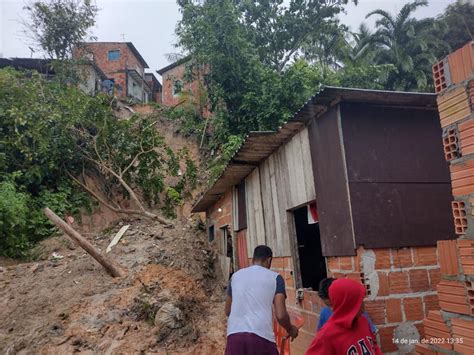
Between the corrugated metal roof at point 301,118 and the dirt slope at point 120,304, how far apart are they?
106 inches

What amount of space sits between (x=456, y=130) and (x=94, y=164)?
50.6 feet

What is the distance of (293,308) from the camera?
579cm

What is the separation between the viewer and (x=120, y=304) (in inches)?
299

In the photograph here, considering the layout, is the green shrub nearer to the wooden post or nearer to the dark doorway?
the wooden post

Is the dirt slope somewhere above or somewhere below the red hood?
below

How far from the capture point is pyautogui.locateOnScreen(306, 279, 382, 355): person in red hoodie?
2.15 m

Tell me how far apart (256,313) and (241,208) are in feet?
17.4

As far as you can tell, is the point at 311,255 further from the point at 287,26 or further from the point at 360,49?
the point at 360,49

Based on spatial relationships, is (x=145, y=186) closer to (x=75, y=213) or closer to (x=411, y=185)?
(x=75, y=213)

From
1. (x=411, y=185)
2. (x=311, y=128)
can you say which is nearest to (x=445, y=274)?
(x=411, y=185)

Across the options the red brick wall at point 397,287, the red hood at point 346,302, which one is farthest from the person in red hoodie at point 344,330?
the red brick wall at point 397,287

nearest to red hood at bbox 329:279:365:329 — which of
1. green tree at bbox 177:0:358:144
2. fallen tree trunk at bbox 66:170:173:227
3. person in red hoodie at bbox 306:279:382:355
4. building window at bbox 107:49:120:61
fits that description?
person in red hoodie at bbox 306:279:382:355

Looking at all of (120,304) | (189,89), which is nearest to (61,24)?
(189,89)

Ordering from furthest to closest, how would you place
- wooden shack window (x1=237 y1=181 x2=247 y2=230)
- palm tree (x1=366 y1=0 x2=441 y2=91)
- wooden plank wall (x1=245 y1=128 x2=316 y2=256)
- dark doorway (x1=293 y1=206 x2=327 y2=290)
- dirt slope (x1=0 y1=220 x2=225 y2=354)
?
1. palm tree (x1=366 y1=0 x2=441 y2=91)
2. wooden shack window (x1=237 y1=181 x2=247 y2=230)
3. dark doorway (x1=293 y1=206 x2=327 y2=290)
4. dirt slope (x1=0 y1=220 x2=225 y2=354)
5. wooden plank wall (x1=245 y1=128 x2=316 y2=256)
